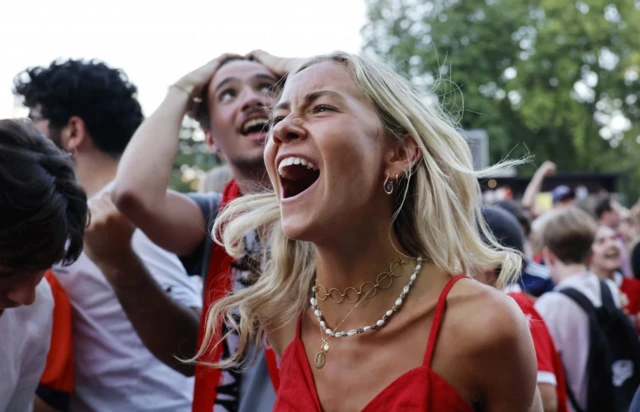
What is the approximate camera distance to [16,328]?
2.62 m

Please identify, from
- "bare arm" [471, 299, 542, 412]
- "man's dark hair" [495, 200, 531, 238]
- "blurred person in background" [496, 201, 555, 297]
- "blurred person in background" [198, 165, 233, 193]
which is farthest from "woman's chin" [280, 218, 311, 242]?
"man's dark hair" [495, 200, 531, 238]

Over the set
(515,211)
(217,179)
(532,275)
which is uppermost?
(217,179)

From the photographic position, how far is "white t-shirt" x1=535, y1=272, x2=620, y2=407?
158 inches

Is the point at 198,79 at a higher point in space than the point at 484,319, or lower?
higher

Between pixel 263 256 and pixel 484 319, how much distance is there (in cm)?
104

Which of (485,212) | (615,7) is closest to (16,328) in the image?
(485,212)

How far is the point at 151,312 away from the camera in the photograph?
2961 millimetres

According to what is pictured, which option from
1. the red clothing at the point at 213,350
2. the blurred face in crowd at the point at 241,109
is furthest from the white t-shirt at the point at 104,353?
the blurred face in crowd at the point at 241,109

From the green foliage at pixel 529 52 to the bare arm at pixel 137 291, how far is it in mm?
24082

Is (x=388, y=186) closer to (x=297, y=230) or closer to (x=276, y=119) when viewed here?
(x=297, y=230)

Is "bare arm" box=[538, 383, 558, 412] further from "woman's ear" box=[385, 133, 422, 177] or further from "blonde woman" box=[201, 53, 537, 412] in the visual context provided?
"woman's ear" box=[385, 133, 422, 177]

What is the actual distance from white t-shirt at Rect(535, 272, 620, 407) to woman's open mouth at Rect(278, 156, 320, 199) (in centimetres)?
221

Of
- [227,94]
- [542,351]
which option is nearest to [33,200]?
[227,94]

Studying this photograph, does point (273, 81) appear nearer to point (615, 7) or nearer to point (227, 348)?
point (227, 348)
